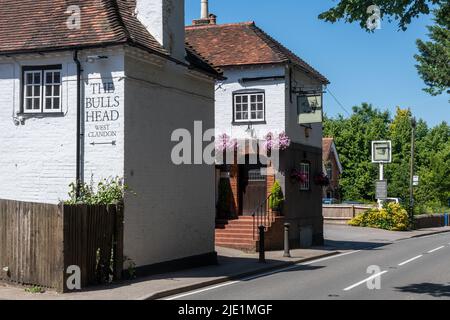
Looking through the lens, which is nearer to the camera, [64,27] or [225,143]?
[64,27]

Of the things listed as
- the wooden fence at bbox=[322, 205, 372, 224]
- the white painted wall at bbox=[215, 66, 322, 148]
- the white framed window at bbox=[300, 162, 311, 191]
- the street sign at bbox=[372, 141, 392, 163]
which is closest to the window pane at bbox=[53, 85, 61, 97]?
the white painted wall at bbox=[215, 66, 322, 148]

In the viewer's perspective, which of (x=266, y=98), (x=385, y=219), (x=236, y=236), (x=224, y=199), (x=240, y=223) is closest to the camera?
(x=236, y=236)

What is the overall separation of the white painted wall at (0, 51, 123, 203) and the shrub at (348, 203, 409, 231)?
27.4m

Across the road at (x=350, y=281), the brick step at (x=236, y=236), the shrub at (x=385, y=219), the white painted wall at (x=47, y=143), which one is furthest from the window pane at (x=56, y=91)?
the shrub at (x=385, y=219)

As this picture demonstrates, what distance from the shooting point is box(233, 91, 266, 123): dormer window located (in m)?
25.3

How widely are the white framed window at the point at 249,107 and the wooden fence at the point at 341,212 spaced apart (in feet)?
57.6

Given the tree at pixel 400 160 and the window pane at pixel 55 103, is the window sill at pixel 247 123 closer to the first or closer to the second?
the window pane at pixel 55 103

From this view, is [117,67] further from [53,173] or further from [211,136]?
[211,136]

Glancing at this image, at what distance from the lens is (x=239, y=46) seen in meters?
26.5

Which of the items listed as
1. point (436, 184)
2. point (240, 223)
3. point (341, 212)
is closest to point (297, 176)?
point (240, 223)

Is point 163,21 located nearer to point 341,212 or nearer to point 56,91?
point 56,91

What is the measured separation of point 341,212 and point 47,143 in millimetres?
28598

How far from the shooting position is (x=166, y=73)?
1673 centimetres

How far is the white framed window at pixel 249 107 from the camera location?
2530cm
